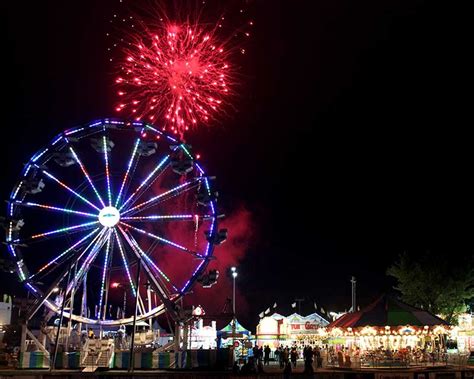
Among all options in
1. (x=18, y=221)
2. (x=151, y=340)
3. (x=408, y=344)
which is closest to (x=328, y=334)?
(x=408, y=344)

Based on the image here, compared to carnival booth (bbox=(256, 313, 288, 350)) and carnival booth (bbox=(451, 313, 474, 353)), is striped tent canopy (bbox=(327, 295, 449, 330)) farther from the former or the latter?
carnival booth (bbox=(256, 313, 288, 350))

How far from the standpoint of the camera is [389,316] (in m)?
31.8

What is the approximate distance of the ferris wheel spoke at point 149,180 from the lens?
104 feet

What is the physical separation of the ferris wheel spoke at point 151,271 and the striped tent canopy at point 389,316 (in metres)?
10.4

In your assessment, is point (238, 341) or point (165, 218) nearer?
point (165, 218)

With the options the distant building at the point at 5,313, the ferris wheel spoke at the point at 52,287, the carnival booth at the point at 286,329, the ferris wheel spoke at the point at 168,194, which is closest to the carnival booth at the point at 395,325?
the ferris wheel spoke at the point at 168,194

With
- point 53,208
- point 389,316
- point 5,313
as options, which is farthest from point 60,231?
point 5,313

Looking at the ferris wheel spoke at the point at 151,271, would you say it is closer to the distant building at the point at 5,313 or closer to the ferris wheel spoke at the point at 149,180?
the ferris wheel spoke at the point at 149,180

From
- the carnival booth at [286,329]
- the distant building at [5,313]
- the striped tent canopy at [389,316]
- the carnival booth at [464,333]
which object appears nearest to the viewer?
the striped tent canopy at [389,316]

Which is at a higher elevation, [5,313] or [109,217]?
[109,217]

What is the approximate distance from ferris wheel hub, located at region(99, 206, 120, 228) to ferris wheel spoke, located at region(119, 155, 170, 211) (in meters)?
0.41

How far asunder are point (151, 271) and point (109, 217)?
12.2ft

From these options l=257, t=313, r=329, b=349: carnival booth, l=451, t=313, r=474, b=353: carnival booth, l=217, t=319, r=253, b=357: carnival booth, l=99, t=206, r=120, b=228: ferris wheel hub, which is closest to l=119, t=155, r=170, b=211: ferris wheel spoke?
l=99, t=206, r=120, b=228: ferris wheel hub

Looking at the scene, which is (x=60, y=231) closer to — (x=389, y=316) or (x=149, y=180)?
(x=149, y=180)
